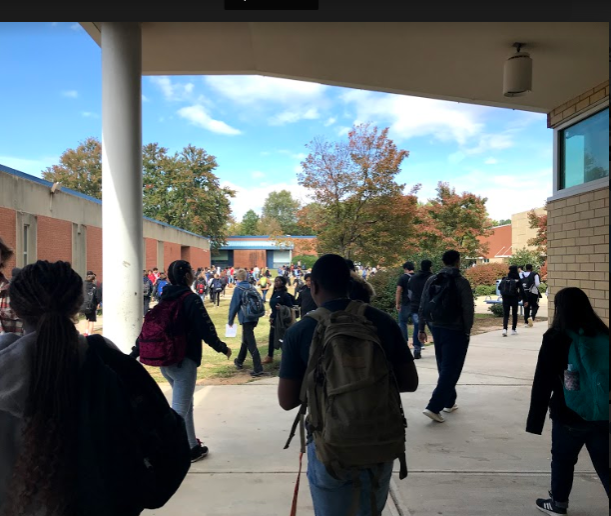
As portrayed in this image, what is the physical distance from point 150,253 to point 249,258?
1476 inches

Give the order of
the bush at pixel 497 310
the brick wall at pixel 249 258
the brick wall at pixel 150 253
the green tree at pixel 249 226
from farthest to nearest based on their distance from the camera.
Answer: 1. the green tree at pixel 249 226
2. the brick wall at pixel 249 258
3. the brick wall at pixel 150 253
4. the bush at pixel 497 310

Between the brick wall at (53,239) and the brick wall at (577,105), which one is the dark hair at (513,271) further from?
the brick wall at (53,239)

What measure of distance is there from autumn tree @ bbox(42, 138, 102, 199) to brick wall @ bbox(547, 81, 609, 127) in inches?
2340

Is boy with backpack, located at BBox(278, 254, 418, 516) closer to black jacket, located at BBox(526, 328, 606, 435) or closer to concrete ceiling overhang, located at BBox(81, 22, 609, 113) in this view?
black jacket, located at BBox(526, 328, 606, 435)

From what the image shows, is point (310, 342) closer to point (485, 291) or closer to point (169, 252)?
point (485, 291)

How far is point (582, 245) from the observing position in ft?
20.1

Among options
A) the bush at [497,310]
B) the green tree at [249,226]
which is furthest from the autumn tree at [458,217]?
the green tree at [249,226]

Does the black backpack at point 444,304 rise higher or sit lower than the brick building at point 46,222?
lower

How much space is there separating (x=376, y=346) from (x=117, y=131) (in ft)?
15.2

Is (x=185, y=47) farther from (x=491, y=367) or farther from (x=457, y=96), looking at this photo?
(x=491, y=367)

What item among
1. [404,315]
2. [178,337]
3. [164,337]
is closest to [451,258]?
[178,337]

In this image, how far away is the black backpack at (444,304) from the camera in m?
5.36

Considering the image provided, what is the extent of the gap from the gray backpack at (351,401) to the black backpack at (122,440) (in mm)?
578

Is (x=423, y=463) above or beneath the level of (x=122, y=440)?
beneath
